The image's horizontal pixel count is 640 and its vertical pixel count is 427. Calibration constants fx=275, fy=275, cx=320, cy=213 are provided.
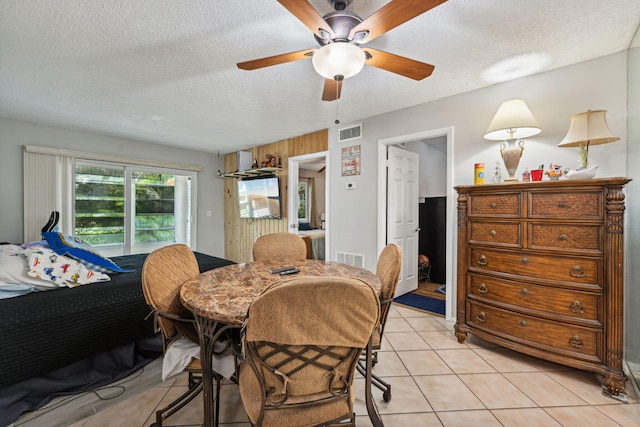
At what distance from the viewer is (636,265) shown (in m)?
1.86

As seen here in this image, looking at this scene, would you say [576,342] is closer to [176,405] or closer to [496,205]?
[496,205]

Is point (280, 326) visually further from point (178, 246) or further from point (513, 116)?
point (513, 116)

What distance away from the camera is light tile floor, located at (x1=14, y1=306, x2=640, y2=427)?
1.53 metres

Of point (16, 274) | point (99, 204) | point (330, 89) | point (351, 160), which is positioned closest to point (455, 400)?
point (330, 89)

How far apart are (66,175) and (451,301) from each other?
208 inches

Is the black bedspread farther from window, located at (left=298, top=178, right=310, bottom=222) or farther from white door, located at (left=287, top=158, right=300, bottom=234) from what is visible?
window, located at (left=298, top=178, right=310, bottom=222)

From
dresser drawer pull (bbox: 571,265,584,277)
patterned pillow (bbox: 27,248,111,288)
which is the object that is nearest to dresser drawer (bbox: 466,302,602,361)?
dresser drawer pull (bbox: 571,265,584,277)

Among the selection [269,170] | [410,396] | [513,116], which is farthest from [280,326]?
[269,170]

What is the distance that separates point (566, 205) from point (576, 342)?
916 millimetres

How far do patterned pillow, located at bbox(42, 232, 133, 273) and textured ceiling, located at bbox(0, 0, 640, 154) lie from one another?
4.66ft

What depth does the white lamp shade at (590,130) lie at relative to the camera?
6.13 feet

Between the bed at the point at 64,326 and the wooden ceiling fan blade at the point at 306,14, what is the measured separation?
1.90m

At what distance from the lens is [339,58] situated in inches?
56.9

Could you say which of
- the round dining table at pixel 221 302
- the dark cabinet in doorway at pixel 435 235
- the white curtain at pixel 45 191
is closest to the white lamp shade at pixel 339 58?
the round dining table at pixel 221 302
